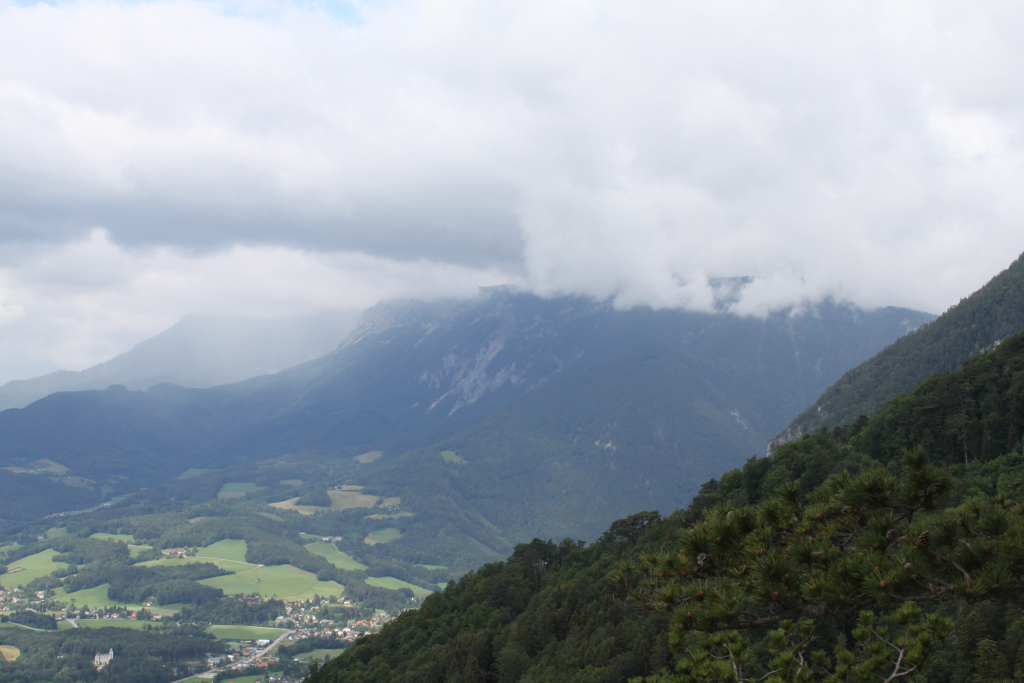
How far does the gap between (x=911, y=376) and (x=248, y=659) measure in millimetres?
175131

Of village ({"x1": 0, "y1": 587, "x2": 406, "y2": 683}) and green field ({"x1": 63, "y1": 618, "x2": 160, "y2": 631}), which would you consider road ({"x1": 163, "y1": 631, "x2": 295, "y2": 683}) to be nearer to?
village ({"x1": 0, "y1": 587, "x2": 406, "y2": 683})

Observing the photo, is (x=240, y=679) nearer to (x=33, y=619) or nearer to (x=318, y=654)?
(x=318, y=654)

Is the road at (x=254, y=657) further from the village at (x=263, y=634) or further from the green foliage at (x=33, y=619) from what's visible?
the green foliage at (x=33, y=619)

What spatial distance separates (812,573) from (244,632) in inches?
7890

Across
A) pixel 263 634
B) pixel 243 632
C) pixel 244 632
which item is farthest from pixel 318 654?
pixel 243 632

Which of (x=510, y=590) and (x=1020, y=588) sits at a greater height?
(x=1020, y=588)

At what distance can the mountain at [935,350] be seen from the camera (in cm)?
16338

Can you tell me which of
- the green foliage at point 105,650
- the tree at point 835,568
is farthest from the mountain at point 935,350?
the tree at point 835,568

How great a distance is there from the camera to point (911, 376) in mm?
171125

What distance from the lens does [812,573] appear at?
13852mm

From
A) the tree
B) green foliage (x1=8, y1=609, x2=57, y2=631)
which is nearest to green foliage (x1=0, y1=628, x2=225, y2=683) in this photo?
green foliage (x1=8, y1=609, x2=57, y2=631)

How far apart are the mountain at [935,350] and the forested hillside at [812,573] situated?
80.2 m

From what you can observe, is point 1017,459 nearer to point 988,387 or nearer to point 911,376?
point 988,387

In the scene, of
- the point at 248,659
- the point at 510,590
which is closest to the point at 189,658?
the point at 248,659
